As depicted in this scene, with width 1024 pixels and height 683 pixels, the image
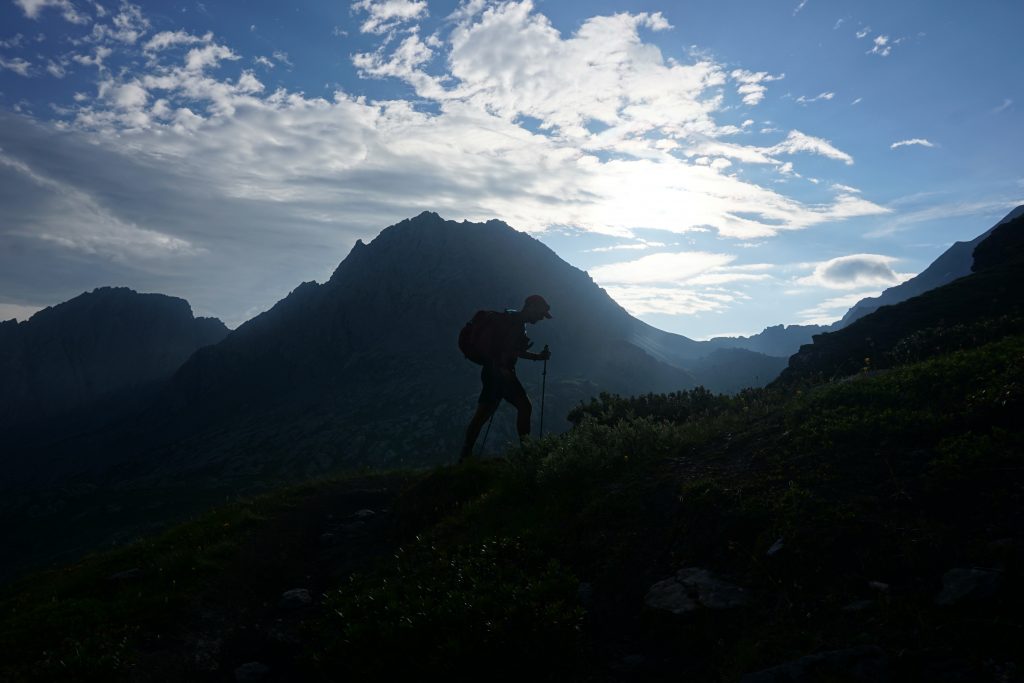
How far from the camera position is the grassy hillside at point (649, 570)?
5.91 m

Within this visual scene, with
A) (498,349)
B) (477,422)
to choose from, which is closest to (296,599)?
(477,422)

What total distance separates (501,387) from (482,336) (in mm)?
1419

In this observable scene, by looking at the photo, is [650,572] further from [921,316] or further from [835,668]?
[921,316]

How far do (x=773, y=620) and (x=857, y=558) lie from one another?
1.21 m

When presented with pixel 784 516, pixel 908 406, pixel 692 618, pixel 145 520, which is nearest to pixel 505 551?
pixel 692 618

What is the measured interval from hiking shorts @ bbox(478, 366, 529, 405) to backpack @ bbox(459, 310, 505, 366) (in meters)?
0.42

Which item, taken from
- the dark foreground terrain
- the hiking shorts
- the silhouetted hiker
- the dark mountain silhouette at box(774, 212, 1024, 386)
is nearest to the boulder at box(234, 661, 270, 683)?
the dark foreground terrain

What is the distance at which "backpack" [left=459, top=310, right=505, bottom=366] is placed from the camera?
53.4ft

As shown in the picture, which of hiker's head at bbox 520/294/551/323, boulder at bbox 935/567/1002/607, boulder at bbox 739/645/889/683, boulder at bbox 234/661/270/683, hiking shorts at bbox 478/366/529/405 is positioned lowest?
boulder at bbox 234/661/270/683

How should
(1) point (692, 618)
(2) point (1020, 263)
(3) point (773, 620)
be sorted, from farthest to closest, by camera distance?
(2) point (1020, 263), (1) point (692, 618), (3) point (773, 620)

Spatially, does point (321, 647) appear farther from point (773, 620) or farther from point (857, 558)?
point (857, 558)

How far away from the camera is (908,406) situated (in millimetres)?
10039

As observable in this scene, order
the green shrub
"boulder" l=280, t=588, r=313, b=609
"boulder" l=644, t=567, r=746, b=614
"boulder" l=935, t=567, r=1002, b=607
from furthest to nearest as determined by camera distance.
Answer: "boulder" l=280, t=588, r=313, b=609 → the green shrub → "boulder" l=644, t=567, r=746, b=614 → "boulder" l=935, t=567, r=1002, b=607

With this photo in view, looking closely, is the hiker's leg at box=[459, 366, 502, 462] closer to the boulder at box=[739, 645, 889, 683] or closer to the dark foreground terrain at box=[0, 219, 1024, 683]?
the dark foreground terrain at box=[0, 219, 1024, 683]
